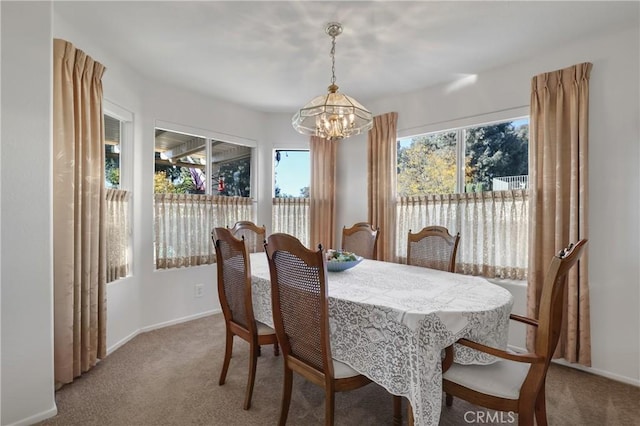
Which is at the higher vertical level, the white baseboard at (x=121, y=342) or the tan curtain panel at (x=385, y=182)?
the tan curtain panel at (x=385, y=182)

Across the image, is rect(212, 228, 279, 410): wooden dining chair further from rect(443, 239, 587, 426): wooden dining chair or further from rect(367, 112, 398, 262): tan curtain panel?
rect(367, 112, 398, 262): tan curtain panel

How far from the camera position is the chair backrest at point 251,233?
10.4ft

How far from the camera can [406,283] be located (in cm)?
200

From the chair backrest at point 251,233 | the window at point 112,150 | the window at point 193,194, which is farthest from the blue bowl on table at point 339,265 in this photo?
the window at point 112,150

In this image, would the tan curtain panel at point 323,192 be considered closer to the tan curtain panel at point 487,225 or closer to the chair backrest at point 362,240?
the chair backrest at point 362,240

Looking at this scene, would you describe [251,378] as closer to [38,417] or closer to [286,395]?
[286,395]

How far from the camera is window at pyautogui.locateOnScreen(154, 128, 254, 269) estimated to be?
355 cm

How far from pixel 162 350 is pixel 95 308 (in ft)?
2.31

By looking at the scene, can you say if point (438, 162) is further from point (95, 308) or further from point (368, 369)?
point (95, 308)

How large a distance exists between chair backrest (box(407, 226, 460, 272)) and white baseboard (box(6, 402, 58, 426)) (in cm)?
261

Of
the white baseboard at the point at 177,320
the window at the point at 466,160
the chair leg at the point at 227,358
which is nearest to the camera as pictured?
the chair leg at the point at 227,358

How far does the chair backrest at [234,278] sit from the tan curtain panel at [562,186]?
2365 millimetres

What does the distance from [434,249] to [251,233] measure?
1784mm

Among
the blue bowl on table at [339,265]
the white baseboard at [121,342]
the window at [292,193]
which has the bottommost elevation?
the white baseboard at [121,342]
